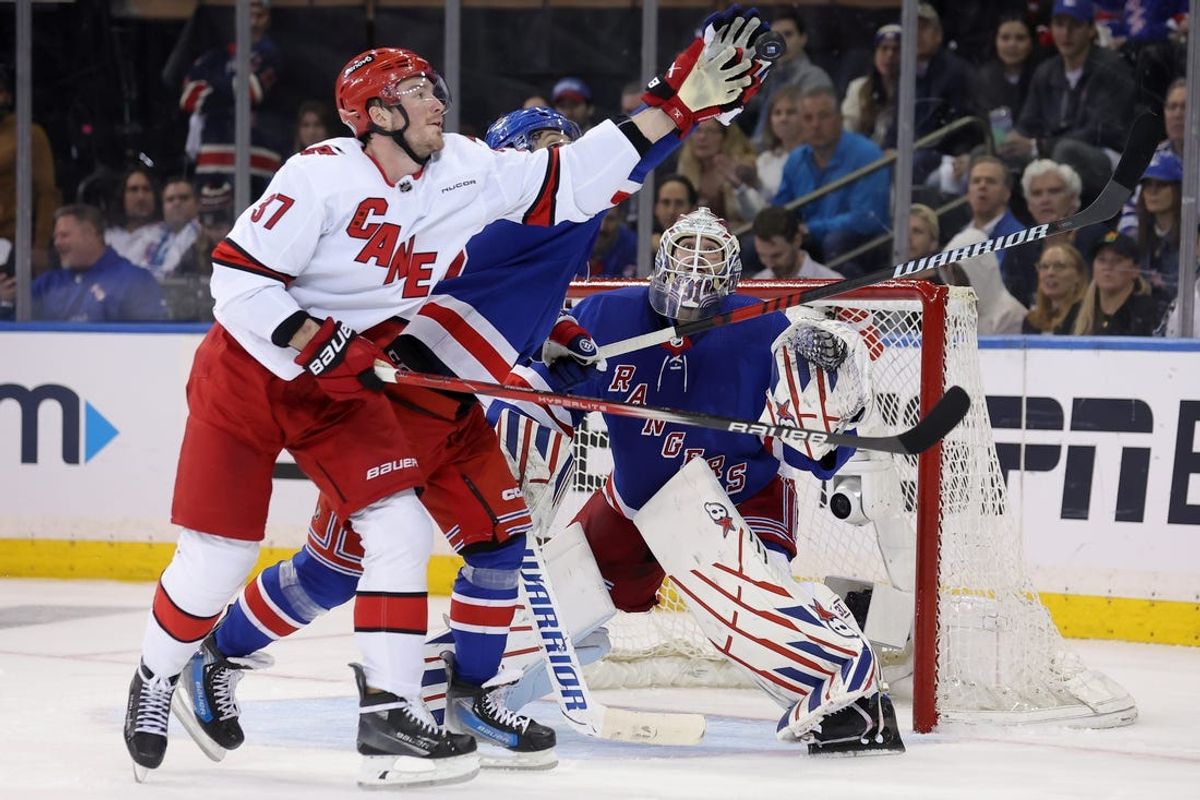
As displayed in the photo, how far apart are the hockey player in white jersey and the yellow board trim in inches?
94.3

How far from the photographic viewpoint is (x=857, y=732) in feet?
10.4

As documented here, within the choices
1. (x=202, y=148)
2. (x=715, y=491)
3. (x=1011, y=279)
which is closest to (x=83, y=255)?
(x=202, y=148)

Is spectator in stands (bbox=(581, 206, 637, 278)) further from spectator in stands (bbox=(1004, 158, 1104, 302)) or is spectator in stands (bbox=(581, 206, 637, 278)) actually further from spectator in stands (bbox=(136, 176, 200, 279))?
spectator in stands (bbox=(136, 176, 200, 279))

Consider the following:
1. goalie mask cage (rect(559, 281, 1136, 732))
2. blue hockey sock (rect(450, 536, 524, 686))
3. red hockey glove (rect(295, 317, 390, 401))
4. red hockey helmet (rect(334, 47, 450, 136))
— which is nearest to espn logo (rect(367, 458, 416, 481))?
red hockey glove (rect(295, 317, 390, 401))

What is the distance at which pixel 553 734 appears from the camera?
3.07 metres

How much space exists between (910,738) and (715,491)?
60 cm

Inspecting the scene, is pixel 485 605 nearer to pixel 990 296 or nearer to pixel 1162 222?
pixel 990 296

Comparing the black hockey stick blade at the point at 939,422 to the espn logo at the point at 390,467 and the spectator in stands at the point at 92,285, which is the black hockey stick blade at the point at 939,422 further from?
the spectator in stands at the point at 92,285

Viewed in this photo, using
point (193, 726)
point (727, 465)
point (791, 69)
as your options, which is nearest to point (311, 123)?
point (791, 69)

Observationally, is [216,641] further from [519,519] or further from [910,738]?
[910,738]

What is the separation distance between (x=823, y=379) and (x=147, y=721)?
1337mm

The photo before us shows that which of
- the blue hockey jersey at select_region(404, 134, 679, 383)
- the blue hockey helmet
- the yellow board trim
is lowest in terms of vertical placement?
the yellow board trim

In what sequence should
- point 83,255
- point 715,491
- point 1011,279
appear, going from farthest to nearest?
1. point 83,255
2. point 1011,279
3. point 715,491

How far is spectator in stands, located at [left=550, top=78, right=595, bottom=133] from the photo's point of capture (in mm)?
6020
